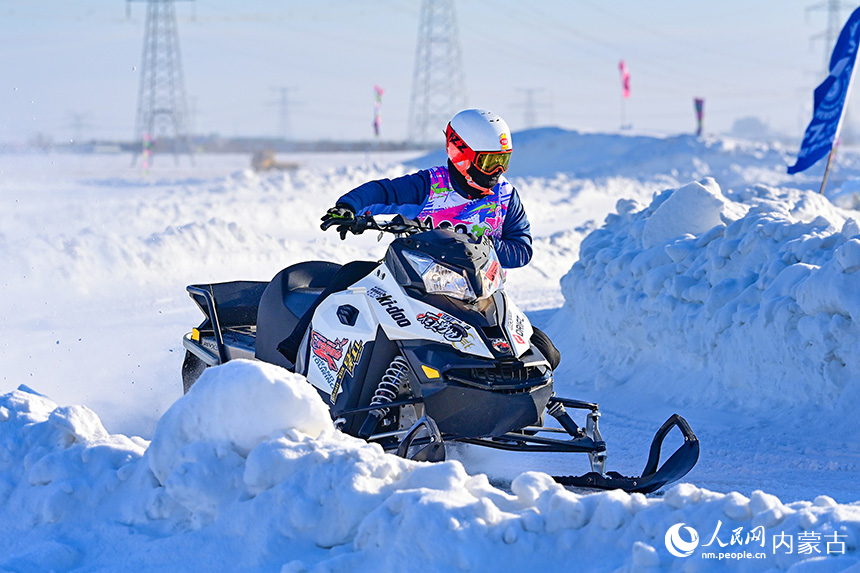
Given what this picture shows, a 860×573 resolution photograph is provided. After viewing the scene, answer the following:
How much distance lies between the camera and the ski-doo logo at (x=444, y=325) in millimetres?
4543

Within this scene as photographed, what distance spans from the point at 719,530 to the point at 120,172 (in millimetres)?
45325

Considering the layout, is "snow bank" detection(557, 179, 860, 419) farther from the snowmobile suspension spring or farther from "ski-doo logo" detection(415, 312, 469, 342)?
the snowmobile suspension spring

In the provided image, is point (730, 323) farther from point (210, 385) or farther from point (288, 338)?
point (210, 385)

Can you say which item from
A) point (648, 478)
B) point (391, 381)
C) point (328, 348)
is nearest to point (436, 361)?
point (391, 381)

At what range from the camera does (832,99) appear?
12172 millimetres

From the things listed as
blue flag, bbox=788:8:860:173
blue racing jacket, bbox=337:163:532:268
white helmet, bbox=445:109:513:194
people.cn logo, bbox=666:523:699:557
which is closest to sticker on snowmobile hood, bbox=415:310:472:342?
blue racing jacket, bbox=337:163:532:268

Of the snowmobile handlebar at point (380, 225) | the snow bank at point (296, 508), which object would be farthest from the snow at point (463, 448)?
the snowmobile handlebar at point (380, 225)

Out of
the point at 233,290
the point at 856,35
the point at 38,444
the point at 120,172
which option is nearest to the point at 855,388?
the point at 233,290

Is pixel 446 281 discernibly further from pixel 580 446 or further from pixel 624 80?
pixel 624 80

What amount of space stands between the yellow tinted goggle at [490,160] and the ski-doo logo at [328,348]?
1211 mm

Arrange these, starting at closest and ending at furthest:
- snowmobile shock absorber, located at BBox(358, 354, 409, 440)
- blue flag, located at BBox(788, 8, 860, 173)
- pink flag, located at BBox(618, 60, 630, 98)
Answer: snowmobile shock absorber, located at BBox(358, 354, 409, 440) → blue flag, located at BBox(788, 8, 860, 173) → pink flag, located at BBox(618, 60, 630, 98)

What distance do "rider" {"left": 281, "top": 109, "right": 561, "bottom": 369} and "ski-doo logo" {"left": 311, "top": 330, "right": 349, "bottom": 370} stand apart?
17 centimetres

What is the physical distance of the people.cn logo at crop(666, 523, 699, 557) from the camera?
301cm

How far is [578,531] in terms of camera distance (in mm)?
3236
